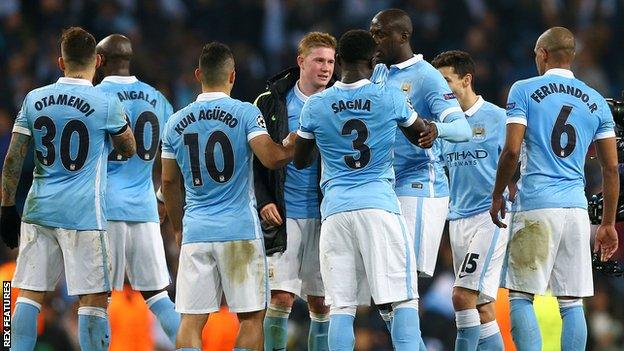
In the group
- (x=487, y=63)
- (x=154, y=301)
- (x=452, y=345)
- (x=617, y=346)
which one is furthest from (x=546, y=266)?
(x=487, y=63)

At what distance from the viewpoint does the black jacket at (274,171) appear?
8812mm

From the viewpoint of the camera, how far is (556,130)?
27.9 ft

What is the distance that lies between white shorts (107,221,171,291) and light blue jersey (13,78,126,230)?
0.68 metres

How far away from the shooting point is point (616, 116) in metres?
8.98

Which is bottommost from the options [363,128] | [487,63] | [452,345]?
[452,345]

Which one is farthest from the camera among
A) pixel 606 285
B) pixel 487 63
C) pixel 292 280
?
pixel 487 63

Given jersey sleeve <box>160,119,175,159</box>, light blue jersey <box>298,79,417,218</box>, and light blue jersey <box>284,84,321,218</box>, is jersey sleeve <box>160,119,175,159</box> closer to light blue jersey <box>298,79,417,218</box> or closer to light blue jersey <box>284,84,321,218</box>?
light blue jersey <box>298,79,417,218</box>

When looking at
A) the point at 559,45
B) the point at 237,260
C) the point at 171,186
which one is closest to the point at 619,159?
the point at 559,45

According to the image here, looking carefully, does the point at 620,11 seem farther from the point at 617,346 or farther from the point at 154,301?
the point at 154,301

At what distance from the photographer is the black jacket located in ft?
28.9

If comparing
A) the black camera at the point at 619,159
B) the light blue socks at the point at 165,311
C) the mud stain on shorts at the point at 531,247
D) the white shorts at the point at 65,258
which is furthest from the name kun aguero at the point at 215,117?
the black camera at the point at 619,159

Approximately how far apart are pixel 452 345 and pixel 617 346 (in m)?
2.02

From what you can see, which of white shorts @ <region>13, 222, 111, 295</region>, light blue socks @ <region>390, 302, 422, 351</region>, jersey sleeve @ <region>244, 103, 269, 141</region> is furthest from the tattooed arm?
light blue socks @ <region>390, 302, 422, 351</region>

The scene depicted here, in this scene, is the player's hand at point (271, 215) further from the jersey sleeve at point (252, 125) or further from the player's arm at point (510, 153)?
the player's arm at point (510, 153)
